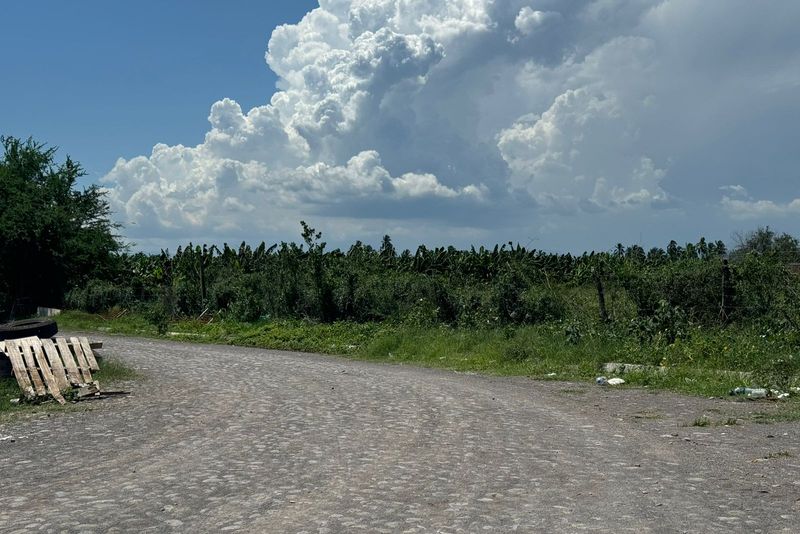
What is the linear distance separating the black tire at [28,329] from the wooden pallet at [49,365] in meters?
1.51

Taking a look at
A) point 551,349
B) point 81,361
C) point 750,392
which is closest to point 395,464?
point 750,392

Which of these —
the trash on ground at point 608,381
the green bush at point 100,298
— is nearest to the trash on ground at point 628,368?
the trash on ground at point 608,381

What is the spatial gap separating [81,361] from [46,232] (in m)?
26.4

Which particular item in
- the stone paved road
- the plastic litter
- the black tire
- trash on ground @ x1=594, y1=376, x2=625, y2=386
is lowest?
the stone paved road

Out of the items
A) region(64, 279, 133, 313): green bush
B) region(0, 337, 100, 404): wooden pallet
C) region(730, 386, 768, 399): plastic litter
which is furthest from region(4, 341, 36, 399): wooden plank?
region(64, 279, 133, 313): green bush

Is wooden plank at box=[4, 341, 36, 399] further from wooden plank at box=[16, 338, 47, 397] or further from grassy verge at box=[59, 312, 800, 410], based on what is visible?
grassy verge at box=[59, 312, 800, 410]

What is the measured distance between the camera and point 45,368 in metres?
14.5

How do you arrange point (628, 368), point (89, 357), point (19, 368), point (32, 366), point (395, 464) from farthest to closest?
point (628, 368)
point (89, 357)
point (32, 366)
point (19, 368)
point (395, 464)

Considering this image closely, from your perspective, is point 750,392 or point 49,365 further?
point 49,365

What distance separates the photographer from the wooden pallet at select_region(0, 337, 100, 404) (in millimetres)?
13938

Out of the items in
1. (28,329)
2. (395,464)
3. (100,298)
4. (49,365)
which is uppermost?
(100,298)

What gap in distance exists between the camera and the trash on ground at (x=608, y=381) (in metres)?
16.0

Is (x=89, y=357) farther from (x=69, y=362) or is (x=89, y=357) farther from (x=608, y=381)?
(x=608, y=381)

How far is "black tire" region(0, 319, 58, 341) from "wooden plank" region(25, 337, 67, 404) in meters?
1.73
